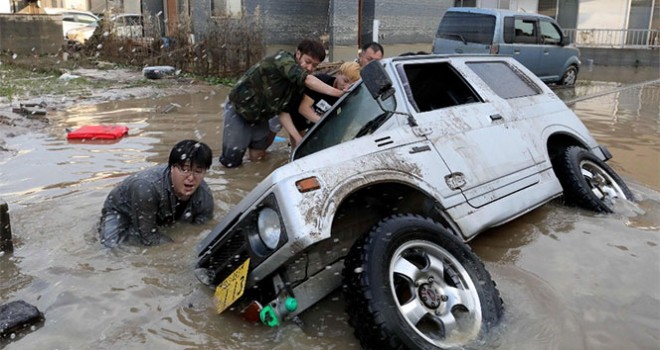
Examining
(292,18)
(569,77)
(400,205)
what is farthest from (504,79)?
(292,18)

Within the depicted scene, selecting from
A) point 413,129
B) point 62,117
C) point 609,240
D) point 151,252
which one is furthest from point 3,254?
point 62,117

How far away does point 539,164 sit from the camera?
4555 millimetres

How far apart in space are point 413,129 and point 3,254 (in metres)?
3.04

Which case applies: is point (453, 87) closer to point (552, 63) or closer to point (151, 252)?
point (151, 252)

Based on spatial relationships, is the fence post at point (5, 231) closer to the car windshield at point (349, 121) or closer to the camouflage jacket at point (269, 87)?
the car windshield at point (349, 121)

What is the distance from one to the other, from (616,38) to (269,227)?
26736 millimetres

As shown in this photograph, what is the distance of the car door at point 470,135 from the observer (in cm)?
386

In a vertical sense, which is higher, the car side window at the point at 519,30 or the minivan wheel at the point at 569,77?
the car side window at the point at 519,30

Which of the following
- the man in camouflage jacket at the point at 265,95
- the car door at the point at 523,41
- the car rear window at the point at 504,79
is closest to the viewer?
the car rear window at the point at 504,79

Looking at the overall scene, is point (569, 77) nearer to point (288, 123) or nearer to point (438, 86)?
point (288, 123)

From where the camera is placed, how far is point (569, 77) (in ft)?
52.5

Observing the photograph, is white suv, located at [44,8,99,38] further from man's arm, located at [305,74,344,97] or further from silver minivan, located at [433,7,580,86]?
man's arm, located at [305,74,344,97]

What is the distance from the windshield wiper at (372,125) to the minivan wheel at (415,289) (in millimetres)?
924

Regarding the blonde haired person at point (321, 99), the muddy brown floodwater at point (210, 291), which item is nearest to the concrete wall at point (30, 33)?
the muddy brown floodwater at point (210, 291)
